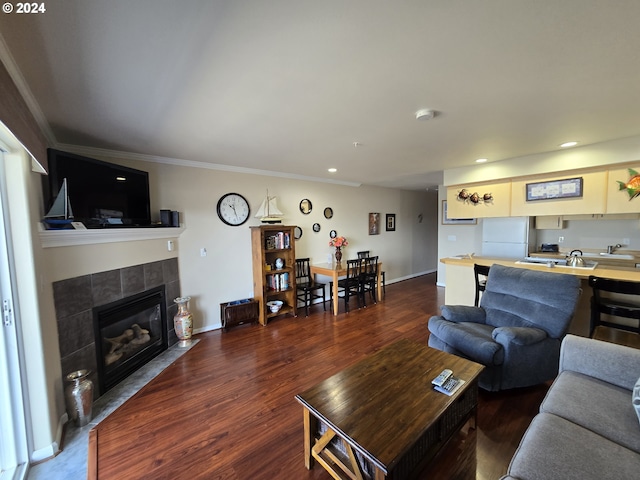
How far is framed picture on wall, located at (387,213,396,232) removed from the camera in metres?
6.20

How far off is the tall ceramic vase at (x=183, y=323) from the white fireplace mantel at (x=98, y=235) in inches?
33.2

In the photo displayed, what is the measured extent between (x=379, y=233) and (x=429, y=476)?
15.8ft

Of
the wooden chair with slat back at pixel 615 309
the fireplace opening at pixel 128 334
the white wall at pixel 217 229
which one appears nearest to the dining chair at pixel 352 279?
the white wall at pixel 217 229

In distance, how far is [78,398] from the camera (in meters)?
1.91

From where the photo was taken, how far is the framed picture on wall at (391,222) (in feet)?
20.3

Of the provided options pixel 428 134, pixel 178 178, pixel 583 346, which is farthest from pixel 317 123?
pixel 583 346

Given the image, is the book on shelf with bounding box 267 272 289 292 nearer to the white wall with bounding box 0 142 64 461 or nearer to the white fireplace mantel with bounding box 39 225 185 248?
the white fireplace mantel with bounding box 39 225 185 248

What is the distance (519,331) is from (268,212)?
3226mm

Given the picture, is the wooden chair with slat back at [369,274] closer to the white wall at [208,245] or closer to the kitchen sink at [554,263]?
the white wall at [208,245]

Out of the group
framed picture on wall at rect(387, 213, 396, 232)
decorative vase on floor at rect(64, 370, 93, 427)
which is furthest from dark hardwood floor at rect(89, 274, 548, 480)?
→ framed picture on wall at rect(387, 213, 396, 232)

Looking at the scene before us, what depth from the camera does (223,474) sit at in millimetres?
1510

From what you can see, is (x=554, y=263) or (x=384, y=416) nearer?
(x=384, y=416)

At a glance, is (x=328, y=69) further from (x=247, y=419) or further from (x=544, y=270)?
(x=544, y=270)

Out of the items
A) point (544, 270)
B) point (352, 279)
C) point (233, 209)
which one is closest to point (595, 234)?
point (544, 270)
